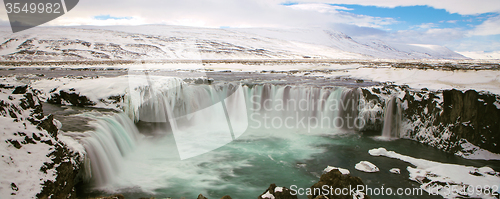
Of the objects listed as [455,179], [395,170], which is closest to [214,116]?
[395,170]

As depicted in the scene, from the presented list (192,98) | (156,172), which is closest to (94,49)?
(192,98)

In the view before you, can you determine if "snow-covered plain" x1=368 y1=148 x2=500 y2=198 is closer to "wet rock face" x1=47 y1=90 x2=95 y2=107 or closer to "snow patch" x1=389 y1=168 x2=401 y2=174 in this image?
"snow patch" x1=389 y1=168 x2=401 y2=174

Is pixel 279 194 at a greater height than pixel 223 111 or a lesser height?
lesser

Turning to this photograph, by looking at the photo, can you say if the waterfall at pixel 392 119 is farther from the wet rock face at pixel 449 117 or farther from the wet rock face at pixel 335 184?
the wet rock face at pixel 335 184

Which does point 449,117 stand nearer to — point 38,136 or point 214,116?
point 214,116

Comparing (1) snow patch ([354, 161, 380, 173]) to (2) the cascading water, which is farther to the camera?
(2) the cascading water
